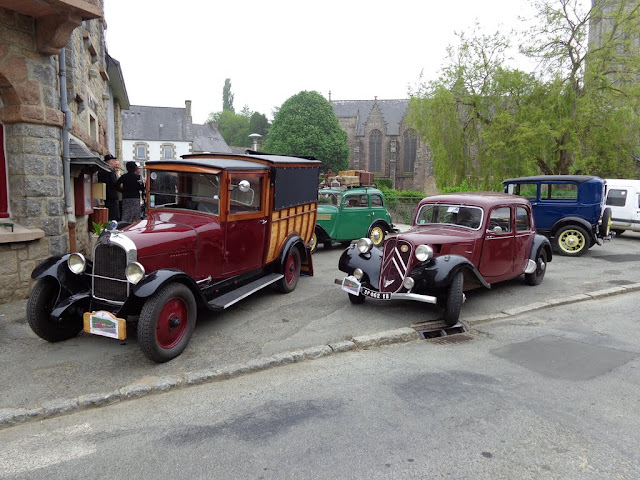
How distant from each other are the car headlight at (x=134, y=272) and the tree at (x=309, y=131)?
147ft

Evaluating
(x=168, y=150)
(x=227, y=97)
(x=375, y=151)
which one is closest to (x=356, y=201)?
(x=168, y=150)

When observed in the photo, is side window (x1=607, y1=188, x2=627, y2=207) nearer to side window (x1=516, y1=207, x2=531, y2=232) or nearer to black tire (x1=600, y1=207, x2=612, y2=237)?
black tire (x1=600, y1=207, x2=612, y2=237)

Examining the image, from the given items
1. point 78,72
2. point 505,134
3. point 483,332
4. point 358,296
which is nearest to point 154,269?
point 358,296

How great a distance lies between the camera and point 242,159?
7.31 m

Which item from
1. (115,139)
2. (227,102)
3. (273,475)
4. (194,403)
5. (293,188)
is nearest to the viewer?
(273,475)

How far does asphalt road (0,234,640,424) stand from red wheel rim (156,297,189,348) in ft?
0.74

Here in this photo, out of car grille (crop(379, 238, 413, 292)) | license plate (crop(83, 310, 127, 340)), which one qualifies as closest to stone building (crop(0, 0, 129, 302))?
license plate (crop(83, 310, 127, 340))

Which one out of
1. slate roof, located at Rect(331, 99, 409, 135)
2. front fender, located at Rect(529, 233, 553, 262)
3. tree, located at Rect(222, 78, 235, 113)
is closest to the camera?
front fender, located at Rect(529, 233, 553, 262)

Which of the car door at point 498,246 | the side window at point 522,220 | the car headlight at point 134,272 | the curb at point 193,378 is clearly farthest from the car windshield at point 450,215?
the car headlight at point 134,272

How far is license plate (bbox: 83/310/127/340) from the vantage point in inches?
187

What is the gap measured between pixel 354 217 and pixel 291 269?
17.5 ft

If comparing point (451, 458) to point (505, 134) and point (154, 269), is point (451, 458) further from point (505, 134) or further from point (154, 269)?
point (505, 134)

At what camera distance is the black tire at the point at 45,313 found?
5141 millimetres

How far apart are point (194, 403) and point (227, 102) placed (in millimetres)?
96445
